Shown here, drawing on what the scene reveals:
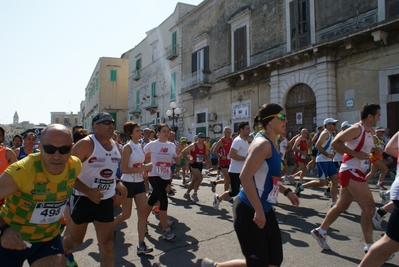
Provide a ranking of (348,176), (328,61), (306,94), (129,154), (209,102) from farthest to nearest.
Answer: (209,102) → (306,94) → (328,61) → (129,154) → (348,176)

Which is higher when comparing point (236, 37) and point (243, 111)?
point (236, 37)

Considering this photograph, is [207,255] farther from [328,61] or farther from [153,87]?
[153,87]

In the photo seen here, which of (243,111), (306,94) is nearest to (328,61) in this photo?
(306,94)

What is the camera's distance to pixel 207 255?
4480 mm

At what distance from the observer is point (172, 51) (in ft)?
94.9

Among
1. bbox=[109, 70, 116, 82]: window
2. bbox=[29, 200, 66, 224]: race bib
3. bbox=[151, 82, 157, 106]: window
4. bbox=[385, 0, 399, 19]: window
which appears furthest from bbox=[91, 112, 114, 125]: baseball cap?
bbox=[109, 70, 116, 82]: window

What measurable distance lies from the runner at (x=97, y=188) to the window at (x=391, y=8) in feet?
42.6

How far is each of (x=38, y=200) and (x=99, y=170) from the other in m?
1.17

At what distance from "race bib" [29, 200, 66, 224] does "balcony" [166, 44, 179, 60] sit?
26.7 meters

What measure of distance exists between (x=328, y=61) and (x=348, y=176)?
11.8 meters

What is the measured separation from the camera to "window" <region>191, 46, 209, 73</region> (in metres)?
24.5

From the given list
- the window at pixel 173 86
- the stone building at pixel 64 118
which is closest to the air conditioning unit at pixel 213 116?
the window at pixel 173 86

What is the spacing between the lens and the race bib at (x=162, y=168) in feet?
18.1

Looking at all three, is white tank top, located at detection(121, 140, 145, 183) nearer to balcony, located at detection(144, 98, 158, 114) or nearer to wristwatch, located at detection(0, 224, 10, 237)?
wristwatch, located at detection(0, 224, 10, 237)
